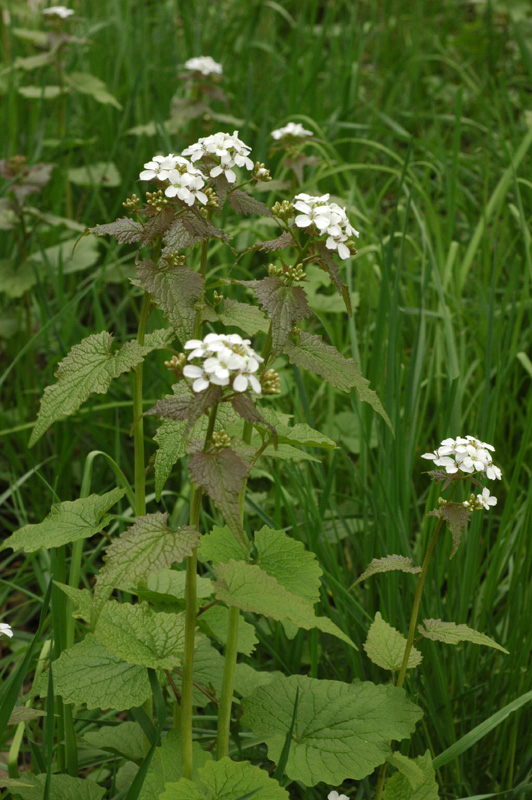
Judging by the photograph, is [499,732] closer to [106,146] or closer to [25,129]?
[106,146]

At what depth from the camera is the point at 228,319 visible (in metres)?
1.27

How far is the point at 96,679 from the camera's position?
1276 millimetres

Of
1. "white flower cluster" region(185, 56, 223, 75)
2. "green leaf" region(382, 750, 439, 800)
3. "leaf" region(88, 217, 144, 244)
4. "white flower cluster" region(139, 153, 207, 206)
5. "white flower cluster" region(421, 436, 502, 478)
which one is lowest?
"green leaf" region(382, 750, 439, 800)

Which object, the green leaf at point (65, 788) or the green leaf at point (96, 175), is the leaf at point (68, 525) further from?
the green leaf at point (96, 175)

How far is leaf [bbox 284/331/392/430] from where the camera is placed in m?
1.18

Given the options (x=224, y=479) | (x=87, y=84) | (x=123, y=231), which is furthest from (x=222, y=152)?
(x=87, y=84)

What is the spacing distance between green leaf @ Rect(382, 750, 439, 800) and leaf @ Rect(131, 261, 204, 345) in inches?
31.6

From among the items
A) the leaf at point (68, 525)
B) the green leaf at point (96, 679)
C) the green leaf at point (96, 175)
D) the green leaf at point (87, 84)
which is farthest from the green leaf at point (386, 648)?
the green leaf at point (87, 84)

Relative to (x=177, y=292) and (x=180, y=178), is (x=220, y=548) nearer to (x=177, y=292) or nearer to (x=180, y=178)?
(x=177, y=292)

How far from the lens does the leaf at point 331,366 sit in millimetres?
1179

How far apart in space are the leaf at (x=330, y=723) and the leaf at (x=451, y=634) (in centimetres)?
12

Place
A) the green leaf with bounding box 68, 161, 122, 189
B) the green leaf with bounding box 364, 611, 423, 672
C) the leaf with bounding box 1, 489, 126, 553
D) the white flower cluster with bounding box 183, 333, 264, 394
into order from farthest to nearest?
the green leaf with bounding box 68, 161, 122, 189
the green leaf with bounding box 364, 611, 423, 672
the leaf with bounding box 1, 489, 126, 553
the white flower cluster with bounding box 183, 333, 264, 394

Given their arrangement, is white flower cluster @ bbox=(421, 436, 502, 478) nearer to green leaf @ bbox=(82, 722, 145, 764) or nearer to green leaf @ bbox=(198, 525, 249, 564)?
green leaf @ bbox=(198, 525, 249, 564)

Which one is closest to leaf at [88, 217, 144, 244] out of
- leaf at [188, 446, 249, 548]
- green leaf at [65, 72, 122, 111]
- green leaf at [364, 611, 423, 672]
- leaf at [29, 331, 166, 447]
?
leaf at [29, 331, 166, 447]
